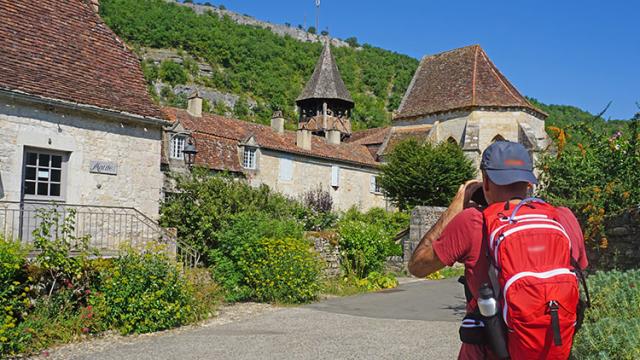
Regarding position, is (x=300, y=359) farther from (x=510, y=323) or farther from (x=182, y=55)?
(x=182, y=55)

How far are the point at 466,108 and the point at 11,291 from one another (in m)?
27.5

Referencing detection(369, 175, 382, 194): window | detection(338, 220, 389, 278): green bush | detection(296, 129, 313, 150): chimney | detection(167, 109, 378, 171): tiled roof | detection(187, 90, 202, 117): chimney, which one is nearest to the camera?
detection(338, 220, 389, 278): green bush

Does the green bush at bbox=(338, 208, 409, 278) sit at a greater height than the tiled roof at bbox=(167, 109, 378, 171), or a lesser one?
lesser

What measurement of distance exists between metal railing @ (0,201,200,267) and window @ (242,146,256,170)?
12.5m

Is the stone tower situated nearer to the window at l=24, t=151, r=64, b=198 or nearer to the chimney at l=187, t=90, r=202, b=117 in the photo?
the chimney at l=187, t=90, r=202, b=117

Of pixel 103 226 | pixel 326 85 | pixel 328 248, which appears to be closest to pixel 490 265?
pixel 103 226

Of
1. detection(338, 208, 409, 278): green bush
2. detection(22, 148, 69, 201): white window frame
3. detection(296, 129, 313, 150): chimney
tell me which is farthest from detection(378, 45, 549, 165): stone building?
Result: detection(22, 148, 69, 201): white window frame

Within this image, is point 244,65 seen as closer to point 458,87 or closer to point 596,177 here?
point 458,87

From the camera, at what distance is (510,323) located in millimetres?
2109

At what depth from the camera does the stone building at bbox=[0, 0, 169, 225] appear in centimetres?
991

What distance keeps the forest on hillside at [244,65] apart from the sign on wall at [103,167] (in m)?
47.8

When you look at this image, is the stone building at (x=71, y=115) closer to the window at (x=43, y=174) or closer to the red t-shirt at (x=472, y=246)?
the window at (x=43, y=174)

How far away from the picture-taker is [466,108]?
30.5 meters

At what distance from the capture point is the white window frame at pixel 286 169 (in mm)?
26253
